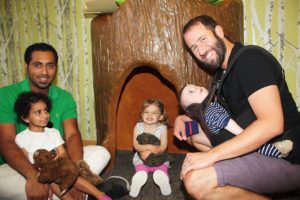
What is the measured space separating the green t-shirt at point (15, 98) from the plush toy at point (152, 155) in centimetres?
62

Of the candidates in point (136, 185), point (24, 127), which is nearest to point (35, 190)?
point (24, 127)

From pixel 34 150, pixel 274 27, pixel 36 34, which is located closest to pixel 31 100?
pixel 34 150

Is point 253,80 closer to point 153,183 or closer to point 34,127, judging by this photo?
point 153,183

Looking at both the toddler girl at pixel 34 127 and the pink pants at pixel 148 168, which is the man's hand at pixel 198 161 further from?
the toddler girl at pixel 34 127

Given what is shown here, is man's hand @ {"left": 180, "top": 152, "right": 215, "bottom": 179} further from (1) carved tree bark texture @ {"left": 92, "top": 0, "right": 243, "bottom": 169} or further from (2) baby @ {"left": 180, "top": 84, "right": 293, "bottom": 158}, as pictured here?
(1) carved tree bark texture @ {"left": 92, "top": 0, "right": 243, "bottom": 169}

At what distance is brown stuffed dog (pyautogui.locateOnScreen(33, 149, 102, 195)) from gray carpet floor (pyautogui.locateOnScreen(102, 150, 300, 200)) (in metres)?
0.46

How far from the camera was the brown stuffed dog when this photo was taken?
6.38 ft

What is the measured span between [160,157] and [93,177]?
0.61 metres

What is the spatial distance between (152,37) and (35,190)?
1443mm

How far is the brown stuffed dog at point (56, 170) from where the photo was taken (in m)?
1.94

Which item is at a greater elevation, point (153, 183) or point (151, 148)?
point (151, 148)

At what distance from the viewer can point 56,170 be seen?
1965mm

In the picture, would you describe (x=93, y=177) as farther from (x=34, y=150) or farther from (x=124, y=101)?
(x=124, y=101)

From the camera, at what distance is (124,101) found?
327cm
